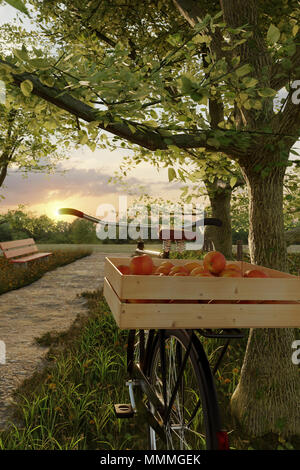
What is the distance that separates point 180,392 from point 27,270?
1105 centimetres

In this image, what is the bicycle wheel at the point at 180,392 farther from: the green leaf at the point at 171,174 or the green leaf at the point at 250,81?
the green leaf at the point at 250,81

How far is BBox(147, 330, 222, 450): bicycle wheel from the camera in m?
2.49

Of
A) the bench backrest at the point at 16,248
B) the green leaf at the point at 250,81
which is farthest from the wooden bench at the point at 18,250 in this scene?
the green leaf at the point at 250,81

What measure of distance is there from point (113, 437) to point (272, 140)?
121 inches

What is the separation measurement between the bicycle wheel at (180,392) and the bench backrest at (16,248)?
1024 cm

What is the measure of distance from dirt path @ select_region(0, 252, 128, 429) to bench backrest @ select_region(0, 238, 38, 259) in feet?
4.03

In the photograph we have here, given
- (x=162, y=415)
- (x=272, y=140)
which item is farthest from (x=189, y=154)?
(x=162, y=415)

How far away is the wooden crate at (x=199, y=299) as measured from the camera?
2355mm

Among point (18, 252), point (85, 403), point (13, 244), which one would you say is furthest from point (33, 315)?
point (18, 252)

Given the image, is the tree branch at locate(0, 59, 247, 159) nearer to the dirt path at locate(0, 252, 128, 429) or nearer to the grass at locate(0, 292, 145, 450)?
the grass at locate(0, 292, 145, 450)

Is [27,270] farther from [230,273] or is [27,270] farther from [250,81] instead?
[230,273]

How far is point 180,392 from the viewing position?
10.8 feet

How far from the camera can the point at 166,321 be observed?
7.80 feet
